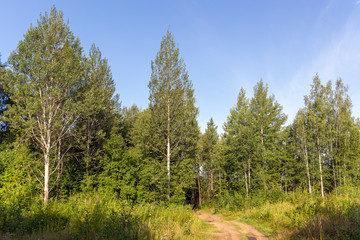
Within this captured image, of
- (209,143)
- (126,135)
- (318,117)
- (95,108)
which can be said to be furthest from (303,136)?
(95,108)

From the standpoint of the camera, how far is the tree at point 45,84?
590 inches

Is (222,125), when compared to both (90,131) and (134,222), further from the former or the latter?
(134,222)

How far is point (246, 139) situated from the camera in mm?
23781

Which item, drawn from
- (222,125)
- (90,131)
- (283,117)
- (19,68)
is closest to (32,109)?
(19,68)

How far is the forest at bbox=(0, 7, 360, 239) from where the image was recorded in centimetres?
830

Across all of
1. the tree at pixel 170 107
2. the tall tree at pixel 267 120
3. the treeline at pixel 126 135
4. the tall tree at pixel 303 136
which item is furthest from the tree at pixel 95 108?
the tall tree at pixel 303 136

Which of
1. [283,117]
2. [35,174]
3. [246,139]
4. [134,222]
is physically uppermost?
[283,117]

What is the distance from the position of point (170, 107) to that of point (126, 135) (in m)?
11.1

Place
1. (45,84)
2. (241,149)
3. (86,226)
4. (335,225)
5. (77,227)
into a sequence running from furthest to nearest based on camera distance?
1. (241,149)
2. (45,84)
3. (335,225)
4. (77,227)
5. (86,226)

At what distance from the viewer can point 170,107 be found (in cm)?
1925

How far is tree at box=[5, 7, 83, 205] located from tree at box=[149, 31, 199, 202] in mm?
7357

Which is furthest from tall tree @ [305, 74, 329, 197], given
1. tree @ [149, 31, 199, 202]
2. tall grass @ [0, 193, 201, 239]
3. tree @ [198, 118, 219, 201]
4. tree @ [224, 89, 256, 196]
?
tall grass @ [0, 193, 201, 239]

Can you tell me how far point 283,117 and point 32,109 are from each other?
30605 millimetres

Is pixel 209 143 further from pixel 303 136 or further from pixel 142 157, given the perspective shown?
pixel 142 157
